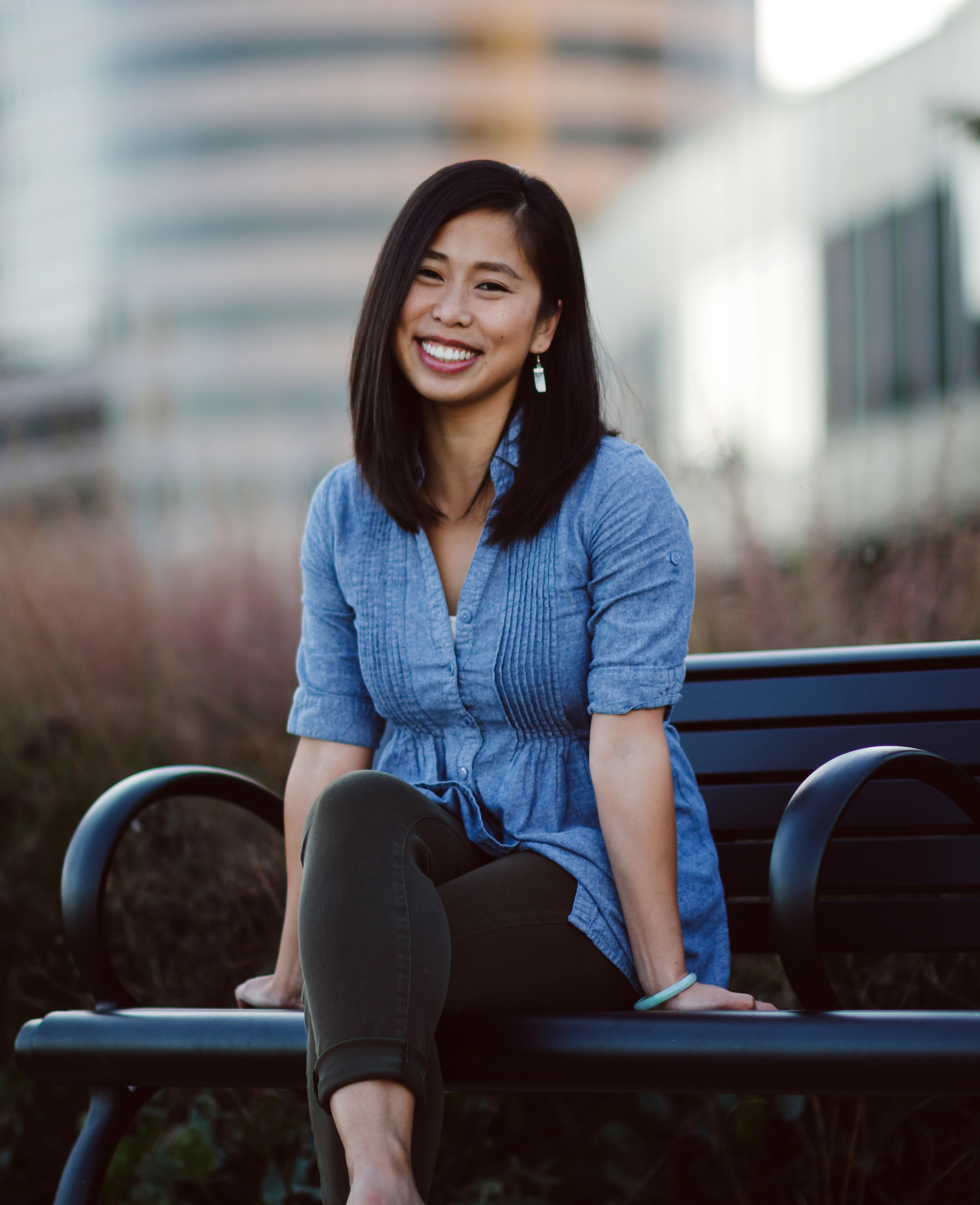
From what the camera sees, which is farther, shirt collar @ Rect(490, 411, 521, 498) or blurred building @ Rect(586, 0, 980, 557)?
blurred building @ Rect(586, 0, 980, 557)

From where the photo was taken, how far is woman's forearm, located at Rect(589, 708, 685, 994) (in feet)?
5.77

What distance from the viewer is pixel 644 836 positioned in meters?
1.78

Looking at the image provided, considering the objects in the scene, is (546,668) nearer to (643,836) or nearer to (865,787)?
(643,836)

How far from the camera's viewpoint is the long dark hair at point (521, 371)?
2.03m

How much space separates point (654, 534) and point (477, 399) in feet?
1.37

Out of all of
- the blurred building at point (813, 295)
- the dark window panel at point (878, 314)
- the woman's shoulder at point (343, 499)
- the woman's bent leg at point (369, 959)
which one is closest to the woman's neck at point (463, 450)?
the woman's shoulder at point (343, 499)

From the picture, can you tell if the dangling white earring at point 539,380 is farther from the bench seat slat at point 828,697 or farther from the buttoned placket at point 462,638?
the bench seat slat at point 828,697

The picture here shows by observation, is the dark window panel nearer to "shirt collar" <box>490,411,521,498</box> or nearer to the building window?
the building window

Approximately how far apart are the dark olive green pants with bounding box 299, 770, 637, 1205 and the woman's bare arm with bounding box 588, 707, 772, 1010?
2.7 inches

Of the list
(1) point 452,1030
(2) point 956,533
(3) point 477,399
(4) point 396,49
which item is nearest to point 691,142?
(2) point 956,533

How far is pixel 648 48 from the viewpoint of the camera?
70.0 metres

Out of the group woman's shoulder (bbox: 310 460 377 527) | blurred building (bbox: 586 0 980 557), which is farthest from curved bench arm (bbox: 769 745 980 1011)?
blurred building (bbox: 586 0 980 557)

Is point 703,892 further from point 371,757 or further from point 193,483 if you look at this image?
point 193,483

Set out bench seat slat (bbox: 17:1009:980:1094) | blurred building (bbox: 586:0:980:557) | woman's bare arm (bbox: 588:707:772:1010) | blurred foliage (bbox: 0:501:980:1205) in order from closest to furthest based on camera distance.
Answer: bench seat slat (bbox: 17:1009:980:1094) < woman's bare arm (bbox: 588:707:772:1010) < blurred foliage (bbox: 0:501:980:1205) < blurred building (bbox: 586:0:980:557)
